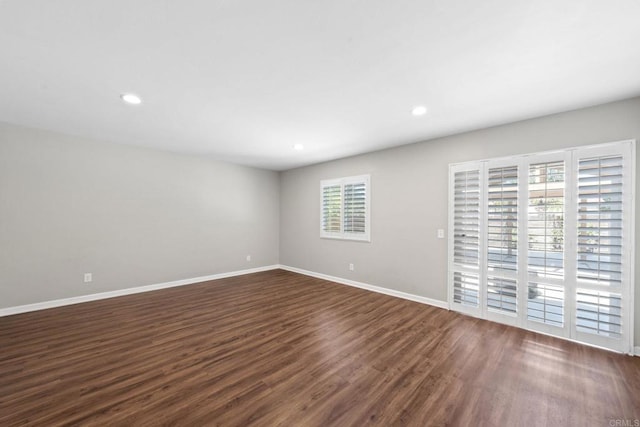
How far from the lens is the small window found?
466cm

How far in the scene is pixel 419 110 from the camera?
109 inches

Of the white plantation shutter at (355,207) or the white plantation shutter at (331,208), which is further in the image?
the white plantation shutter at (331,208)

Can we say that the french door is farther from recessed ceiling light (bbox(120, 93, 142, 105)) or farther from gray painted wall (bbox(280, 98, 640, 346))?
recessed ceiling light (bbox(120, 93, 142, 105))

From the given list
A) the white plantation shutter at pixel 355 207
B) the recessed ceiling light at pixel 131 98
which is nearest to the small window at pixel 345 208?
the white plantation shutter at pixel 355 207

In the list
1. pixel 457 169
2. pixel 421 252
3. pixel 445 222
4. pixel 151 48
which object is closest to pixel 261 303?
pixel 421 252

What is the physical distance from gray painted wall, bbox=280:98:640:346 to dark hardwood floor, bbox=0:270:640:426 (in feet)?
2.84

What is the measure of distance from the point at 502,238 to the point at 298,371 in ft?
9.44

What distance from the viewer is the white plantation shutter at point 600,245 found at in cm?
243

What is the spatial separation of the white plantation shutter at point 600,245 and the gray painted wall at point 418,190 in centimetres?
15

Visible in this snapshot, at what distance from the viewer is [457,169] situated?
11.4ft

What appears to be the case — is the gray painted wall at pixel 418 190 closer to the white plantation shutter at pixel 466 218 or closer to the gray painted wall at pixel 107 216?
the white plantation shutter at pixel 466 218

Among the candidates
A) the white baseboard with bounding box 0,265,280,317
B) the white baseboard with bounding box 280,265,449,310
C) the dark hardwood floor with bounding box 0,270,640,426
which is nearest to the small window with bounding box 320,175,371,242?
the white baseboard with bounding box 280,265,449,310

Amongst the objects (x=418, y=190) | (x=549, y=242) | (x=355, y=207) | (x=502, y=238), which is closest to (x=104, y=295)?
(x=355, y=207)

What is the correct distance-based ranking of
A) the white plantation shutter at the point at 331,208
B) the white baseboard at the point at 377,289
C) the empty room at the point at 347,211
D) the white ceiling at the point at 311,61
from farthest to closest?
the white plantation shutter at the point at 331,208 < the white baseboard at the point at 377,289 < the empty room at the point at 347,211 < the white ceiling at the point at 311,61
